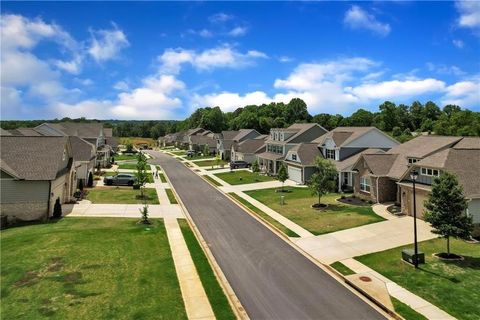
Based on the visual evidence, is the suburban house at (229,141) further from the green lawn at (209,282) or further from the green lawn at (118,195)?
the green lawn at (209,282)

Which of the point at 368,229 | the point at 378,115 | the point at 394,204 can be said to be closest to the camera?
the point at 368,229

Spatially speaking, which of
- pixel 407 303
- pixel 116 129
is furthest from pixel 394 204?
pixel 116 129

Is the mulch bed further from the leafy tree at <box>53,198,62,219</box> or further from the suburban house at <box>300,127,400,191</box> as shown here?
the leafy tree at <box>53,198,62,219</box>

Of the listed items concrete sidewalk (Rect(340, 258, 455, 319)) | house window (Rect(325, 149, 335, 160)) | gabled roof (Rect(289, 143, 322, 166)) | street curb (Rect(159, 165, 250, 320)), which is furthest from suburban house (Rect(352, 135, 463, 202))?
street curb (Rect(159, 165, 250, 320))

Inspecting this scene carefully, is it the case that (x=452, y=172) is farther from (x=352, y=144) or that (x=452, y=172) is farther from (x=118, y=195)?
(x=118, y=195)

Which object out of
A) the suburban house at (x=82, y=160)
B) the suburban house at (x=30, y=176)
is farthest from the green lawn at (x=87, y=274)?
the suburban house at (x=82, y=160)

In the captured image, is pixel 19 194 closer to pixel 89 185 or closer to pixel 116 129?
pixel 89 185
